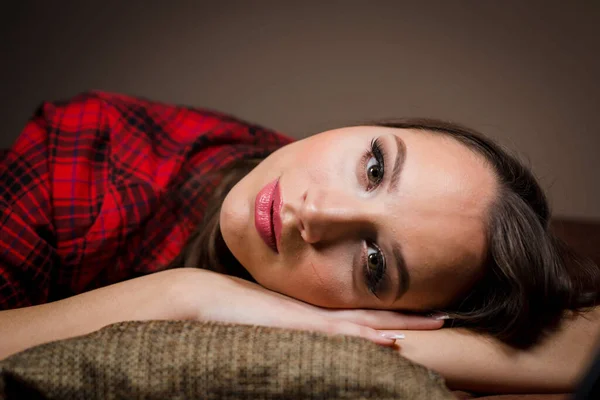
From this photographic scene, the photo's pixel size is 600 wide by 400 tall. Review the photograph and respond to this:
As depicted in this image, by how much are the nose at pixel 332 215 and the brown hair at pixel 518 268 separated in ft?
0.83

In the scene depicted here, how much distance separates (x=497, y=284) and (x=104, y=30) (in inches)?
61.7

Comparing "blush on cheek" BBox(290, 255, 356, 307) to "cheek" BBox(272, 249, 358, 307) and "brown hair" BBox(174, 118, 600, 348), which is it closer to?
"cheek" BBox(272, 249, 358, 307)

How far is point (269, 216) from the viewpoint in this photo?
3.31ft

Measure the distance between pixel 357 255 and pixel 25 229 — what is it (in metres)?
0.70

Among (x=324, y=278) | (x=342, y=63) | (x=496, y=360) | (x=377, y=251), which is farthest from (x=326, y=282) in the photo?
(x=342, y=63)

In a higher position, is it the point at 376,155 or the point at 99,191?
the point at 376,155

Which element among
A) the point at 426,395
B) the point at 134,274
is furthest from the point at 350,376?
the point at 134,274

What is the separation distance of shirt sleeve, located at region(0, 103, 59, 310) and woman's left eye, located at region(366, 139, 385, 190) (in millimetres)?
711

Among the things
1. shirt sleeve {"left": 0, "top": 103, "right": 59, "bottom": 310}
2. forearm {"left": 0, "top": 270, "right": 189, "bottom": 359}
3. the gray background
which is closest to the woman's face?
forearm {"left": 0, "top": 270, "right": 189, "bottom": 359}

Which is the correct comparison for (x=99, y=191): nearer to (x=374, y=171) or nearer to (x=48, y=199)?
(x=48, y=199)

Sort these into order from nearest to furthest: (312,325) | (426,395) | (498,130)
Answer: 1. (426,395)
2. (312,325)
3. (498,130)

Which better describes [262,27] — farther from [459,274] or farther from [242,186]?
[459,274]

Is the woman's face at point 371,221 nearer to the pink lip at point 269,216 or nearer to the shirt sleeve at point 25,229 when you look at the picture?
the pink lip at point 269,216

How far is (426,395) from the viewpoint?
2.31 ft
